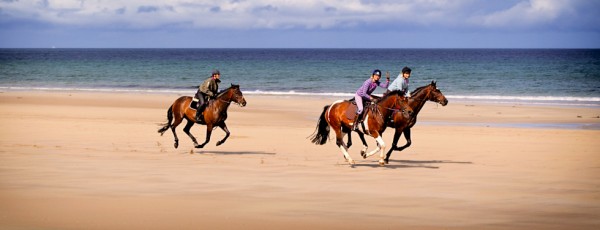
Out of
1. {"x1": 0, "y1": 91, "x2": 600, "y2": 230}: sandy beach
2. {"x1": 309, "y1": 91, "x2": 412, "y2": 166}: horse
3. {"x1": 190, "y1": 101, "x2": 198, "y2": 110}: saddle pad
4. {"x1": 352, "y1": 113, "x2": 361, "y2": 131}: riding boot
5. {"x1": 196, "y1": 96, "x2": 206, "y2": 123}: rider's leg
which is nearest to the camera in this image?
{"x1": 0, "y1": 91, "x2": 600, "y2": 230}: sandy beach

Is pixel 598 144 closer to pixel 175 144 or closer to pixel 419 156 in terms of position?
pixel 419 156

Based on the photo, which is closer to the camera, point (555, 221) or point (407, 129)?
point (555, 221)

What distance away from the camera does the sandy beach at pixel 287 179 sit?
41.4ft

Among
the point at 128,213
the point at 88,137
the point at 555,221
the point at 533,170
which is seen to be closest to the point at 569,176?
the point at 533,170

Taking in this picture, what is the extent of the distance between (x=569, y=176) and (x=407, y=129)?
3771 mm

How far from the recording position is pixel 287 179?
16.6m

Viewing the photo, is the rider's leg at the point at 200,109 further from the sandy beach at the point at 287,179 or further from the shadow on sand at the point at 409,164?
the shadow on sand at the point at 409,164

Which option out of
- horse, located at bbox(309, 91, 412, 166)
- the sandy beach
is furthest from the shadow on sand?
horse, located at bbox(309, 91, 412, 166)

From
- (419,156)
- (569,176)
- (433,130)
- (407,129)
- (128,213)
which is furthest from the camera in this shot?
(433,130)

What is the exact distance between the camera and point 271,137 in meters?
25.9

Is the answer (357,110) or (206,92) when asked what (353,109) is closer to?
(357,110)

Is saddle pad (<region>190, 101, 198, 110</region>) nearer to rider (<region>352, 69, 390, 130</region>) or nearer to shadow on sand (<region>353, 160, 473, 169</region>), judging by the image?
rider (<region>352, 69, 390, 130</region>)

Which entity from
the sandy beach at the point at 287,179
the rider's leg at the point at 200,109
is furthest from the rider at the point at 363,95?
the rider's leg at the point at 200,109

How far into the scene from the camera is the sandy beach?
12.6 metres
